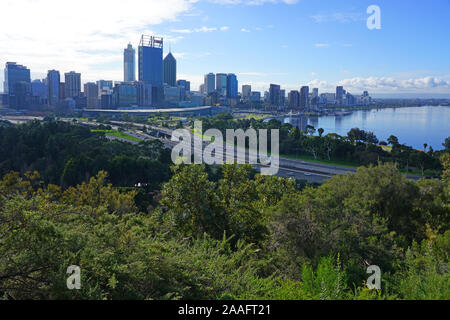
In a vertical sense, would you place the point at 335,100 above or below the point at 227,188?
above

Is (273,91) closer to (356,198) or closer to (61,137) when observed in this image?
(61,137)

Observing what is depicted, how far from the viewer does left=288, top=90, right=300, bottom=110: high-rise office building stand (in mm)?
115750

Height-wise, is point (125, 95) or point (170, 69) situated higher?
point (170, 69)

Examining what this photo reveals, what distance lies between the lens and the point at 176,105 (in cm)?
10856

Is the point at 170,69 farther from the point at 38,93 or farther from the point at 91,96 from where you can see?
the point at 38,93

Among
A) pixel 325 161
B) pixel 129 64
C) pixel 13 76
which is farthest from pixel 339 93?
pixel 325 161

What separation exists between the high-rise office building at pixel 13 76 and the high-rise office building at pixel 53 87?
4.59 metres

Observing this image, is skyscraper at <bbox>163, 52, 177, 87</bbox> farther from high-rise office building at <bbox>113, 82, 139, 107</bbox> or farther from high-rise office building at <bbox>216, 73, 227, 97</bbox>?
high-rise office building at <bbox>113, 82, 139, 107</bbox>

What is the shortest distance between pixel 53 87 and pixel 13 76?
8679 millimetres

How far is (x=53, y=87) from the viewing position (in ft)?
291

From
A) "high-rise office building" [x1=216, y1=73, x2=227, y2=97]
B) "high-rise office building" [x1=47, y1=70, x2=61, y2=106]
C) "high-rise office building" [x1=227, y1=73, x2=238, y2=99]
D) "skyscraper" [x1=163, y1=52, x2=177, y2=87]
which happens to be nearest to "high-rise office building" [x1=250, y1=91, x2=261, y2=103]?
"high-rise office building" [x1=227, y1=73, x2=238, y2=99]

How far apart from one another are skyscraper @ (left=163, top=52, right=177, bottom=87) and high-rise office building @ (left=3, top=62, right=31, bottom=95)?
51.9 metres
